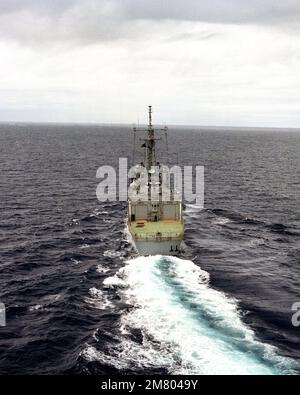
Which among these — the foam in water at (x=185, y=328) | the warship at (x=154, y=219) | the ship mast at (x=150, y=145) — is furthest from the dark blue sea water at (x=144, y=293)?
the ship mast at (x=150, y=145)

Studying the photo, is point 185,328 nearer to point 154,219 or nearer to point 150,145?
point 154,219

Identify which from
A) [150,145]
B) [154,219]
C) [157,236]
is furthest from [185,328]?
[150,145]

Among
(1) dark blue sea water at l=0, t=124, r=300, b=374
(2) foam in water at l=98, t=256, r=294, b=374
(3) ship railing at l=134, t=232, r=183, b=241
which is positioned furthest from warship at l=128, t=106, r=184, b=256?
(2) foam in water at l=98, t=256, r=294, b=374

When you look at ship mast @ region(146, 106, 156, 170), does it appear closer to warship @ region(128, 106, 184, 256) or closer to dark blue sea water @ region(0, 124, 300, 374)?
warship @ region(128, 106, 184, 256)

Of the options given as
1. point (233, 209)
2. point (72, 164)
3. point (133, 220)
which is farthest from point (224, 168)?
point (133, 220)

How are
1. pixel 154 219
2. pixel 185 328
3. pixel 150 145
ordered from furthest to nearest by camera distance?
pixel 150 145, pixel 154 219, pixel 185 328

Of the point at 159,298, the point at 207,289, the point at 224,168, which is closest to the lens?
the point at 159,298
